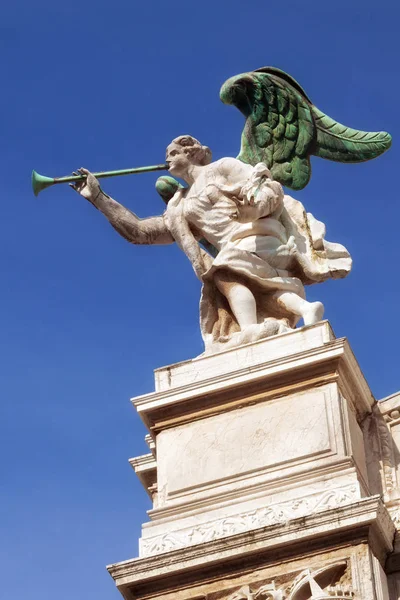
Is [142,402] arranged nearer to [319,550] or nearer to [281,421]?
[281,421]

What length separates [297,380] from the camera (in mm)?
13734

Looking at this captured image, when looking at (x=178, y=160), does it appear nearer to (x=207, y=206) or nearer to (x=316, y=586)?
(x=207, y=206)

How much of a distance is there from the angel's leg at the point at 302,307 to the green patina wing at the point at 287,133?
1.73m

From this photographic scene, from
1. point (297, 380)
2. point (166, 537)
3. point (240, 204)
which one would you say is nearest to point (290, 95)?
point (240, 204)

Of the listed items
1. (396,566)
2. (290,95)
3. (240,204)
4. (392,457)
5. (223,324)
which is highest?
(290,95)

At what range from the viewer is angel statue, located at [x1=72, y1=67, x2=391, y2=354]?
47.9 ft

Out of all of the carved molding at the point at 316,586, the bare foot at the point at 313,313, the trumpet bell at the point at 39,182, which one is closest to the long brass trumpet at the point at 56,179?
the trumpet bell at the point at 39,182

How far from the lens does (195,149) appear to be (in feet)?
51.3

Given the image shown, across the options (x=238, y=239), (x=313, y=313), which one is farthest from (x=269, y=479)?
(x=238, y=239)

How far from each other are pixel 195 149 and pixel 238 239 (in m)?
1.10

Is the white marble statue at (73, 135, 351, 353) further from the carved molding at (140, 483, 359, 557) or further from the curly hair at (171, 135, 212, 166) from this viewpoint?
the carved molding at (140, 483, 359, 557)

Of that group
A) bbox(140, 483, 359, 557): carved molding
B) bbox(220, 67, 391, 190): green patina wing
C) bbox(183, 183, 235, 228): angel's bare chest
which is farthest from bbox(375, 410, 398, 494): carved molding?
bbox(220, 67, 391, 190): green patina wing

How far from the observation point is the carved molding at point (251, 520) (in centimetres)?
1282

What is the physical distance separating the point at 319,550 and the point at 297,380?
5.05 ft
